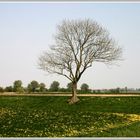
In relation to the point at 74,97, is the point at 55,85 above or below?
above

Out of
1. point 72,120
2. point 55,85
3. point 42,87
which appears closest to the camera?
point 72,120

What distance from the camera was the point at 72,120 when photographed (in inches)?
962

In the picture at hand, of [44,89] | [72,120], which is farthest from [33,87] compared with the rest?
[72,120]

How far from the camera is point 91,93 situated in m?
42.8

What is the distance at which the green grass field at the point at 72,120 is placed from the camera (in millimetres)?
18141

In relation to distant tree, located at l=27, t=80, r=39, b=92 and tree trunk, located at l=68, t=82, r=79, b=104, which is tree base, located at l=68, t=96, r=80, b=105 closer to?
tree trunk, located at l=68, t=82, r=79, b=104

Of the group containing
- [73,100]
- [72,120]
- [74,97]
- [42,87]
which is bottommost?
[72,120]

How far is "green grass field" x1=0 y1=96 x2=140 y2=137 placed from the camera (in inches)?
714

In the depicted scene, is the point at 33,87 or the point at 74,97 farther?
the point at 33,87

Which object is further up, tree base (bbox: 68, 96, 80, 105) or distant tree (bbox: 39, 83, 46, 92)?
distant tree (bbox: 39, 83, 46, 92)

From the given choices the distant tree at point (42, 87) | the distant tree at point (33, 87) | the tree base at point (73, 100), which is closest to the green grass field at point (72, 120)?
the tree base at point (73, 100)

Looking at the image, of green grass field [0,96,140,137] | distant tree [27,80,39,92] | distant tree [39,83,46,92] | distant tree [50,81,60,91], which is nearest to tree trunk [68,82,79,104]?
green grass field [0,96,140,137]

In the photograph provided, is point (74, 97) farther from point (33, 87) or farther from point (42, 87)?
point (33, 87)

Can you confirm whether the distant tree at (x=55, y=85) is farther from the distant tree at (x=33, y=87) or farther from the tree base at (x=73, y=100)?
the tree base at (x=73, y=100)
